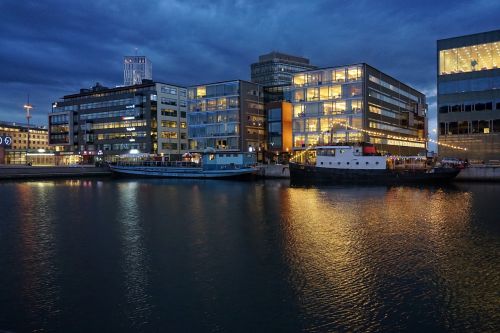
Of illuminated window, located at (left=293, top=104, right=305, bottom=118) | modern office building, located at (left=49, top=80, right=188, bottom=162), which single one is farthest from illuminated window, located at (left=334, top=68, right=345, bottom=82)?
modern office building, located at (left=49, top=80, right=188, bottom=162)

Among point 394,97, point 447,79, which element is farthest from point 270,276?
point 394,97

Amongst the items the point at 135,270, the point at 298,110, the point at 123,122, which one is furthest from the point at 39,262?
the point at 123,122

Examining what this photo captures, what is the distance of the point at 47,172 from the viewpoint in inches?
4016

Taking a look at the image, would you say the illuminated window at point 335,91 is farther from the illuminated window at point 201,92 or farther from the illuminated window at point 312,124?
the illuminated window at point 201,92

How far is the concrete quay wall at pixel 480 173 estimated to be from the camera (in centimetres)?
7006

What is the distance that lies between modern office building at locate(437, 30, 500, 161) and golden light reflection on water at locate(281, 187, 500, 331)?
46776mm

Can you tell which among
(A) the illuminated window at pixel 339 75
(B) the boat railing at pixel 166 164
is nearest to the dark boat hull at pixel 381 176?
(B) the boat railing at pixel 166 164

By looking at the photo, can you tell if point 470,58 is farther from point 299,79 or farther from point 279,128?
point 279,128

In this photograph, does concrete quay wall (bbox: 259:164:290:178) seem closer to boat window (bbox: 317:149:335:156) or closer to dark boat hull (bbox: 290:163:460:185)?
boat window (bbox: 317:149:335:156)

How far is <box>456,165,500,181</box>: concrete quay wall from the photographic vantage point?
70.1m

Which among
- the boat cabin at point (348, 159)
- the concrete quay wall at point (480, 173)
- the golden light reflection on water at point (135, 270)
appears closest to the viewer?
the golden light reflection on water at point (135, 270)

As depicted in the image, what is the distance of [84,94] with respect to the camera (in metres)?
159

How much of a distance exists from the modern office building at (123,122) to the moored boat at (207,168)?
107 feet

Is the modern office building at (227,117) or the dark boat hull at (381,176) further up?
the modern office building at (227,117)
